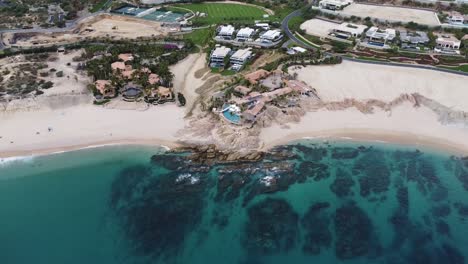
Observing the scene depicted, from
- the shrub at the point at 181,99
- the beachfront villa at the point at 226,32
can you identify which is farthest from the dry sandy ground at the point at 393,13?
the shrub at the point at 181,99

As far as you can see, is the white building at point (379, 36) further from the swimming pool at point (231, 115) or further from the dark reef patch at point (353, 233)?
the dark reef patch at point (353, 233)

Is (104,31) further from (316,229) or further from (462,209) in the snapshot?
(462,209)

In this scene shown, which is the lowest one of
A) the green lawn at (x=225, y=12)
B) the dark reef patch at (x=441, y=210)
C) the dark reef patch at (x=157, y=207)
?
the dark reef patch at (x=441, y=210)

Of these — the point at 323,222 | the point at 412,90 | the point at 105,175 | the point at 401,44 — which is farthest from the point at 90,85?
the point at 401,44

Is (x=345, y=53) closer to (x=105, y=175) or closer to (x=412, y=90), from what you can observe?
(x=412, y=90)

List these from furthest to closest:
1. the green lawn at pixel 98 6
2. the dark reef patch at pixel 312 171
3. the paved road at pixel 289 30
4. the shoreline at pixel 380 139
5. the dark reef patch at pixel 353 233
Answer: the green lawn at pixel 98 6 → the paved road at pixel 289 30 → the shoreline at pixel 380 139 → the dark reef patch at pixel 312 171 → the dark reef patch at pixel 353 233

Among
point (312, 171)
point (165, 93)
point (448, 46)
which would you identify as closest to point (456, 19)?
point (448, 46)

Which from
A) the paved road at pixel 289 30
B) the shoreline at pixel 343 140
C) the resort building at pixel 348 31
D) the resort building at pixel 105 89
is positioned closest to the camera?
the shoreline at pixel 343 140

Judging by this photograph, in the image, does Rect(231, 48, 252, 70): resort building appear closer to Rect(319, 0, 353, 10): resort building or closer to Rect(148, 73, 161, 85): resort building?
Rect(148, 73, 161, 85): resort building

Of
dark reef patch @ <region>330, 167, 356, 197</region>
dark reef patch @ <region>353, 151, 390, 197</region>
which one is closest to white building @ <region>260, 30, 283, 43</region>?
dark reef patch @ <region>353, 151, 390, 197</region>
